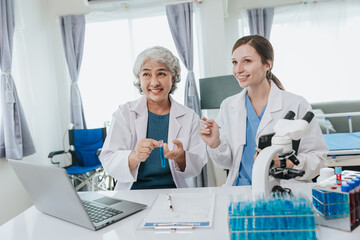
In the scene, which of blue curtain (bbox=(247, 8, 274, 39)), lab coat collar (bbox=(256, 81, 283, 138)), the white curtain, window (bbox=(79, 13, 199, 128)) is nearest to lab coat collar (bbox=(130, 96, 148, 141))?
lab coat collar (bbox=(256, 81, 283, 138))

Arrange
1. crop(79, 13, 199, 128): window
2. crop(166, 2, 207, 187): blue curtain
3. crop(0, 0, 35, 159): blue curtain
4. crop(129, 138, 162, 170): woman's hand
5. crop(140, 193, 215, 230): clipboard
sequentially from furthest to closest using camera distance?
crop(79, 13, 199, 128): window, crop(166, 2, 207, 187): blue curtain, crop(0, 0, 35, 159): blue curtain, crop(129, 138, 162, 170): woman's hand, crop(140, 193, 215, 230): clipboard

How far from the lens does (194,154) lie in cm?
152

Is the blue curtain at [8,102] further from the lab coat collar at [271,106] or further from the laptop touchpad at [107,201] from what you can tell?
the lab coat collar at [271,106]

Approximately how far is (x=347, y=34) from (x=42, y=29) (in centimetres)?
421

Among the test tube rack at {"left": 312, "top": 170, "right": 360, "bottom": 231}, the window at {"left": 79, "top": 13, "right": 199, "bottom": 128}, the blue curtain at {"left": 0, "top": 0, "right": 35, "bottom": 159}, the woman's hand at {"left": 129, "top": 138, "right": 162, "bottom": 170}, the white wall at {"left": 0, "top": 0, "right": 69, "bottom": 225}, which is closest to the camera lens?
the test tube rack at {"left": 312, "top": 170, "right": 360, "bottom": 231}

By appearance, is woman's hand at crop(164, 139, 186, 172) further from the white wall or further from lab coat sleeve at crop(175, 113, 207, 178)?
the white wall

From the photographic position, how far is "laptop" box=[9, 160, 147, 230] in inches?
34.5

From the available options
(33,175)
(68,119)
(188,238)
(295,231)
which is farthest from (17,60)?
(295,231)

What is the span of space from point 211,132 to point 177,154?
0.68 feet

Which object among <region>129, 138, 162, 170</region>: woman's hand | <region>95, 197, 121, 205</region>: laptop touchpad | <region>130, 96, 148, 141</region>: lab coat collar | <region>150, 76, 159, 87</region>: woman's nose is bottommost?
<region>95, 197, 121, 205</region>: laptop touchpad

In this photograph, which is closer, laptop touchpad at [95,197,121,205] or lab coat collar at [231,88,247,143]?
laptop touchpad at [95,197,121,205]

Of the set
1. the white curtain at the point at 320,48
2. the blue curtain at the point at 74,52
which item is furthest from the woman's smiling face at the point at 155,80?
the white curtain at the point at 320,48

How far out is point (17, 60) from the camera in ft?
10.5

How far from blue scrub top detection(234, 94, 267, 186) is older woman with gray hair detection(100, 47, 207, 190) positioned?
0.22 meters
